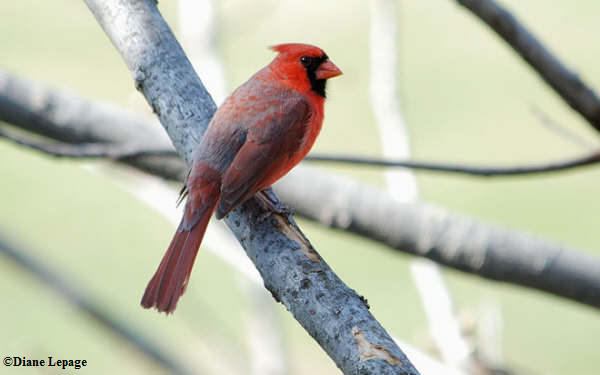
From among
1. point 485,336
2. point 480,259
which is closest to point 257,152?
point 480,259

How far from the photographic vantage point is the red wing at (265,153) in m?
2.10

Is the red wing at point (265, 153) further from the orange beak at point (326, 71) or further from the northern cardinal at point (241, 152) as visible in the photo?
the orange beak at point (326, 71)

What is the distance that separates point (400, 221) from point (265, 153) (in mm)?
582

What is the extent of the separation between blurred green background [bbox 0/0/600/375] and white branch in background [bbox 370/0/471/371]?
3.79 ft

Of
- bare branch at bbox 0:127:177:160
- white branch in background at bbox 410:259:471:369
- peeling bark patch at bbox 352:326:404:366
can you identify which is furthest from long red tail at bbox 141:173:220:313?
white branch in background at bbox 410:259:471:369

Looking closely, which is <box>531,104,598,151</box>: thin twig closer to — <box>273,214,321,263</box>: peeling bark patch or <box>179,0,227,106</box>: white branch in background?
<box>273,214,321,263</box>: peeling bark patch

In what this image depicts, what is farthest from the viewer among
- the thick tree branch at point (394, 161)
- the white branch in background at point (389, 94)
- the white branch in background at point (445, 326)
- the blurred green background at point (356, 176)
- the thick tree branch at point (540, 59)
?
the blurred green background at point (356, 176)

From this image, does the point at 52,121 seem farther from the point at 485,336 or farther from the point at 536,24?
the point at 536,24

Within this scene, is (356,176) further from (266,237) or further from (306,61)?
(266,237)

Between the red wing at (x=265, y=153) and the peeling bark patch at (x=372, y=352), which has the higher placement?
the red wing at (x=265, y=153)

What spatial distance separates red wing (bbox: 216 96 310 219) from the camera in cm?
210

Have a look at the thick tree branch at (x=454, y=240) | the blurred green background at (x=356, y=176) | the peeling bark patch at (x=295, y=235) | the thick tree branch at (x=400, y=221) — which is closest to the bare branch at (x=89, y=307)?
the peeling bark patch at (x=295, y=235)

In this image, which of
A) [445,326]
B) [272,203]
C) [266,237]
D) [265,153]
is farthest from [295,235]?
[445,326]

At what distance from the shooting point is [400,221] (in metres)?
2.62
